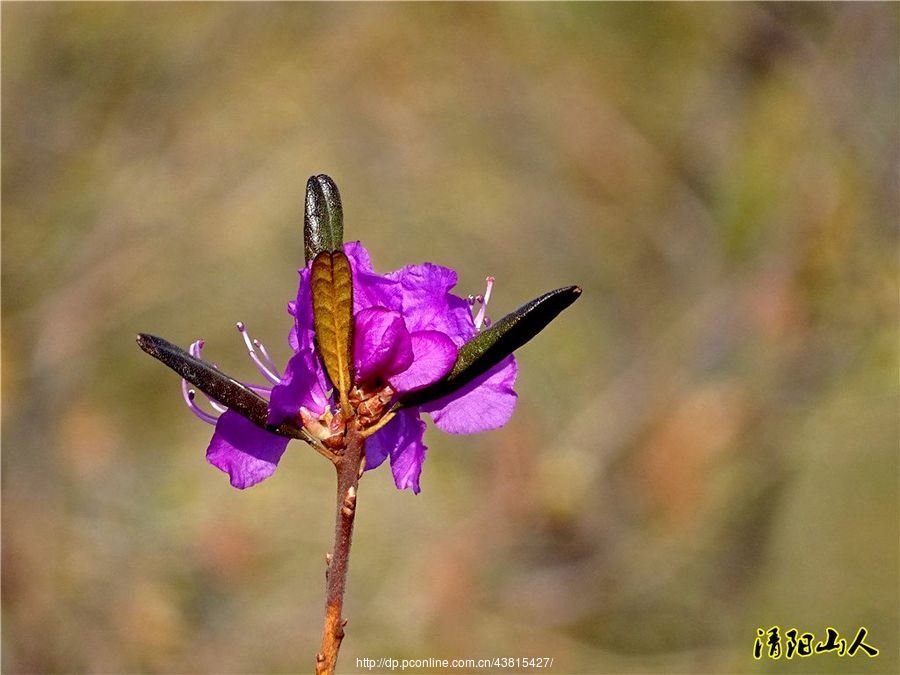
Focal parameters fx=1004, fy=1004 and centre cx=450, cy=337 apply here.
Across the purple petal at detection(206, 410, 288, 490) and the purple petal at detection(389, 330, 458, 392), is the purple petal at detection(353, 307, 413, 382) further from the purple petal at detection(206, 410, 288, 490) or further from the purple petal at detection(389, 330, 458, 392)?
the purple petal at detection(206, 410, 288, 490)

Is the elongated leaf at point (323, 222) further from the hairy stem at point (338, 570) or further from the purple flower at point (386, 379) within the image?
the hairy stem at point (338, 570)

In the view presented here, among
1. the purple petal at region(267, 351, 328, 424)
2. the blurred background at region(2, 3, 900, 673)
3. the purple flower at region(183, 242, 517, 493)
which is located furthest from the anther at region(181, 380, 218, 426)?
the blurred background at region(2, 3, 900, 673)

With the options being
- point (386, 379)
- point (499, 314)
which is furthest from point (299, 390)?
point (499, 314)

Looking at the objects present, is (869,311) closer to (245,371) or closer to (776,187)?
(776,187)

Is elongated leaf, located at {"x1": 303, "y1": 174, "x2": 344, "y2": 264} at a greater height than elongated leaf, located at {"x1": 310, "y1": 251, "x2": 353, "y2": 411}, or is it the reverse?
elongated leaf, located at {"x1": 303, "y1": 174, "x2": 344, "y2": 264}

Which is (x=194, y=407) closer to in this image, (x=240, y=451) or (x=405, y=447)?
(x=240, y=451)

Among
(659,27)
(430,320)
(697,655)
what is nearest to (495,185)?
(659,27)
